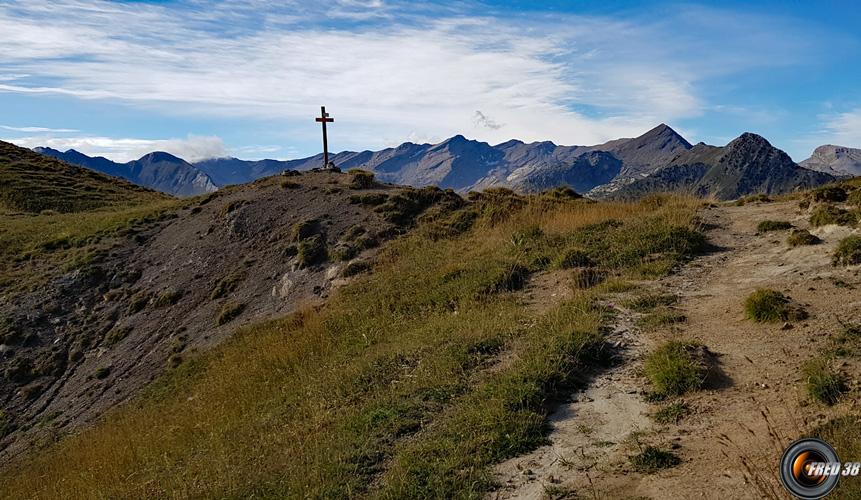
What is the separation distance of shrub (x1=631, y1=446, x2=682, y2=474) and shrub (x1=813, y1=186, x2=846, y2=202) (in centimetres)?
1342

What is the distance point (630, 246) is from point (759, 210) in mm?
6762

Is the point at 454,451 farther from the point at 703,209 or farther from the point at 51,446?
the point at 703,209

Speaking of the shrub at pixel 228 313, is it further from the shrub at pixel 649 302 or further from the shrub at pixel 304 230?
the shrub at pixel 649 302

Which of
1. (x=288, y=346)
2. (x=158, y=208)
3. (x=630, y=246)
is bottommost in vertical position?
(x=288, y=346)

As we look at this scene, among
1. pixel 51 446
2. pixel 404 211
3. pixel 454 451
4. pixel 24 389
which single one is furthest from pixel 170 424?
pixel 404 211

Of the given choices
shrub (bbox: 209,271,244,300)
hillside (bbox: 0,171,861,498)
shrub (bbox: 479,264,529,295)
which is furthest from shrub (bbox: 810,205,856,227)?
shrub (bbox: 209,271,244,300)

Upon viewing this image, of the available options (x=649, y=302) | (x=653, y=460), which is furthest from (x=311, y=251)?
(x=653, y=460)

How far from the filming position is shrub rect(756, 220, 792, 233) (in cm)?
1397

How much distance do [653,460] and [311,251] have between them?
15.5 m

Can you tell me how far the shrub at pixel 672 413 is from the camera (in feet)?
21.0

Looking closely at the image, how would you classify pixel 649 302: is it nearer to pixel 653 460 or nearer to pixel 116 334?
pixel 653 460

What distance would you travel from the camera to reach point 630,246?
44.7 feet

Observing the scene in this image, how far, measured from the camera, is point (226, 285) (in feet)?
65.1

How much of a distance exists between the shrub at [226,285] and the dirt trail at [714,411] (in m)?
14.8
